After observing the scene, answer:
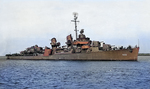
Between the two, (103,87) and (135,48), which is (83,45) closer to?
(135,48)

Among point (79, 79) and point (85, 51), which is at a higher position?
point (85, 51)

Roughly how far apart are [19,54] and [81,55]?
54132 millimetres

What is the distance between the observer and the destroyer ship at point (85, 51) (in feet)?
204

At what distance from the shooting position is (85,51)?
234 feet

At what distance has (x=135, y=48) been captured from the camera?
60.8 meters

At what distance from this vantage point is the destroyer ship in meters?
62.2

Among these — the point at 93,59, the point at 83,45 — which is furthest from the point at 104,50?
the point at 83,45

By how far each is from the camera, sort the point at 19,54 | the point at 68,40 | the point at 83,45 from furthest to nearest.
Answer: the point at 19,54, the point at 68,40, the point at 83,45

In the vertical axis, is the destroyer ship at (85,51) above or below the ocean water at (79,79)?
above

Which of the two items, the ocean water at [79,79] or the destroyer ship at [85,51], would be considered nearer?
the ocean water at [79,79]

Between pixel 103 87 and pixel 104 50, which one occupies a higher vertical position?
pixel 104 50

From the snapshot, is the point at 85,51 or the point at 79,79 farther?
the point at 85,51

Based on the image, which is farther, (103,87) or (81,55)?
(81,55)

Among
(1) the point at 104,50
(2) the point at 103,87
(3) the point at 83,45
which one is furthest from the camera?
(3) the point at 83,45
